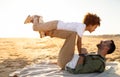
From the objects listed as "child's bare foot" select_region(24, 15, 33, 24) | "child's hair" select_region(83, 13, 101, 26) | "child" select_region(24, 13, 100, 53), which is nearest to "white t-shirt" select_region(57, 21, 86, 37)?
"child" select_region(24, 13, 100, 53)

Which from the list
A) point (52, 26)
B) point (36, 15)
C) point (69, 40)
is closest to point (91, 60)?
point (69, 40)

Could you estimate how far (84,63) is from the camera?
225 inches

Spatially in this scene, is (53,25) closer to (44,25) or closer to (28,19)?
(44,25)

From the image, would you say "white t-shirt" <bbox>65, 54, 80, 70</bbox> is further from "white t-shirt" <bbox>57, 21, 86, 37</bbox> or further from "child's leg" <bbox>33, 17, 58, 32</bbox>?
"child's leg" <bbox>33, 17, 58, 32</bbox>

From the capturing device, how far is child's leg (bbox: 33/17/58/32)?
571 cm

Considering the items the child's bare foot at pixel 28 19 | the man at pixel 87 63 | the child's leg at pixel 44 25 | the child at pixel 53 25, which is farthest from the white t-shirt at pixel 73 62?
the child's bare foot at pixel 28 19

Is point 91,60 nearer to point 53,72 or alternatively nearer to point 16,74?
point 53,72

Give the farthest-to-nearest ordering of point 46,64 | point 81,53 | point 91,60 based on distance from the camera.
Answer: point 46,64, point 81,53, point 91,60

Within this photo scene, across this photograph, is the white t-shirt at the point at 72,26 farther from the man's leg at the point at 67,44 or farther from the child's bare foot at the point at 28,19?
the child's bare foot at the point at 28,19

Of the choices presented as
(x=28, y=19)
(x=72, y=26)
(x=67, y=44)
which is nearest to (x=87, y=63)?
(x=67, y=44)

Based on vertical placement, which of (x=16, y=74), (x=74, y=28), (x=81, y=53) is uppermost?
(x=74, y=28)

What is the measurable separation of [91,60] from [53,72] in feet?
2.52

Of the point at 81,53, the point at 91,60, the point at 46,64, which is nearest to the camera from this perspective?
the point at 91,60

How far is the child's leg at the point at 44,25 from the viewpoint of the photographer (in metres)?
5.71
